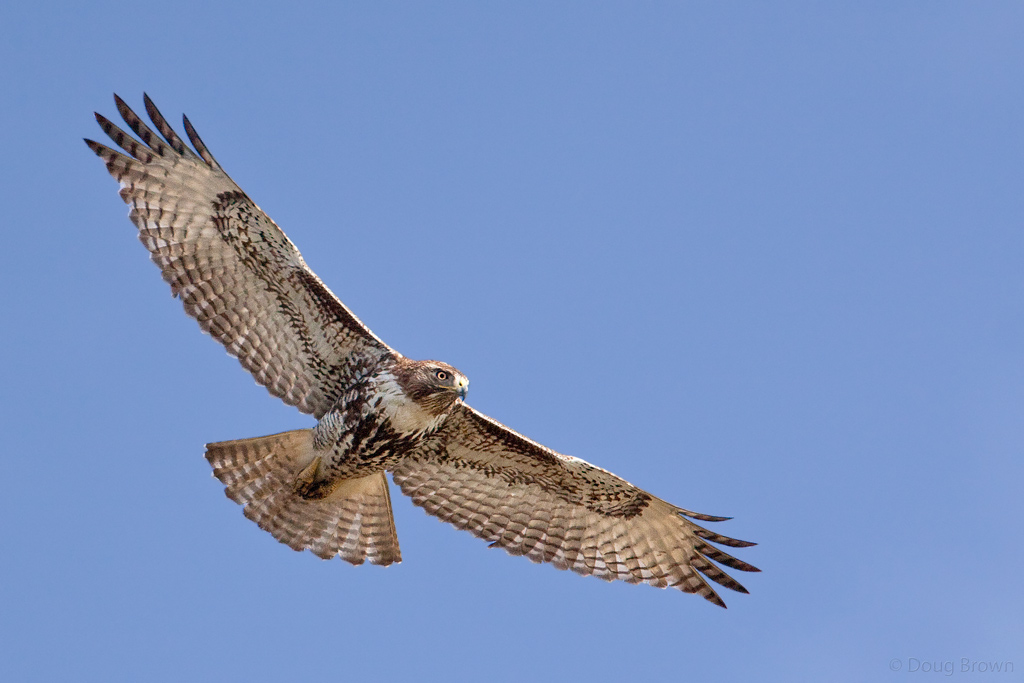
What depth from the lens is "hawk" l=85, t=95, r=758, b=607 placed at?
→ 11016 millimetres

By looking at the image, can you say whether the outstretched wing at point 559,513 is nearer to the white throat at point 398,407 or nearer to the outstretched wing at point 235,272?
the white throat at point 398,407

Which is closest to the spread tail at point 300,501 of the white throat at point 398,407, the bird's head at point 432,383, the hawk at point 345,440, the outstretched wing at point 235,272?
the hawk at point 345,440

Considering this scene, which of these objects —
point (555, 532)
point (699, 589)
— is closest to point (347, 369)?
point (555, 532)

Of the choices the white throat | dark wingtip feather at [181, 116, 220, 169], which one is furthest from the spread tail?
dark wingtip feather at [181, 116, 220, 169]

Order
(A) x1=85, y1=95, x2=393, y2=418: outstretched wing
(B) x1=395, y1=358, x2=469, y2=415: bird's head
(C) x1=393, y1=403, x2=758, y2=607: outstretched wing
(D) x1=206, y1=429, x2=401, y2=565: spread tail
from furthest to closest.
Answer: (C) x1=393, y1=403, x2=758, y2=607: outstretched wing
(D) x1=206, y1=429, x2=401, y2=565: spread tail
(A) x1=85, y1=95, x2=393, y2=418: outstretched wing
(B) x1=395, y1=358, x2=469, y2=415: bird's head

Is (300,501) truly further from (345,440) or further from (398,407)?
(398,407)

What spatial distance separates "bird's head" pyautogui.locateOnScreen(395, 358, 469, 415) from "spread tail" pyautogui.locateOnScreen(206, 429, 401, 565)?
111 centimetres

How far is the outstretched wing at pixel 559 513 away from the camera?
39.0 feet

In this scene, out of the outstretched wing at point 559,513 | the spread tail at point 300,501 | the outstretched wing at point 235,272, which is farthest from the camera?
the outstretched wing at point 559,513

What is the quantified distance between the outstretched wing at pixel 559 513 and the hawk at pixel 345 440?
13 mm

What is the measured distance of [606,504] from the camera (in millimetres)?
12070

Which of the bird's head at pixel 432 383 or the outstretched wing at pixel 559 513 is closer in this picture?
the bird's head at pixel 432 383

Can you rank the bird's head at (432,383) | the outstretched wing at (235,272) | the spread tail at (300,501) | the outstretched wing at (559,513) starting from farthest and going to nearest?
the outstretched wing at (559,513)
the spread tail at (300,501)
the outstretched wing at (235,272)
the bird's head at (432,383)

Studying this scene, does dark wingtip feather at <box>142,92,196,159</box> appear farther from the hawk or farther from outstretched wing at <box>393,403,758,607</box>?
outstretched wing at <box>393,403,758,607</box>
